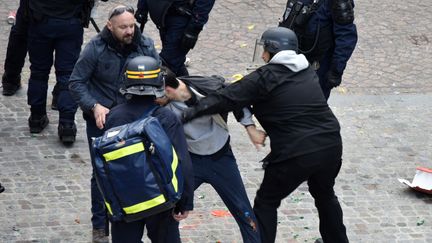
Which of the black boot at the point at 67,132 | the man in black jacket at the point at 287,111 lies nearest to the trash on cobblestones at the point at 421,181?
the man in black jacket at the point at 287,111

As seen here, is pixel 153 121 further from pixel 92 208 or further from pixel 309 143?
pixel 92 208

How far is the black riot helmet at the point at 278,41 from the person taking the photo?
6164mm

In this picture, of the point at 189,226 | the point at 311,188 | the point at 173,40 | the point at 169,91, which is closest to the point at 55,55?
the point at 173,40

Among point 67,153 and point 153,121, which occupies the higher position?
point 153,121

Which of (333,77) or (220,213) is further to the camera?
(333,77)

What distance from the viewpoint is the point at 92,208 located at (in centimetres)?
684

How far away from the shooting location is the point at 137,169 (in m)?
5.30

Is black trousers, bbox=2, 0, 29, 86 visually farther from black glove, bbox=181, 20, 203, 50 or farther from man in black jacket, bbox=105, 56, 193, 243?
man in black jacket, bbox=105, 56, 193, 243

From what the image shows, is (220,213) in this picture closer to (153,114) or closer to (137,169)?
(153,114)

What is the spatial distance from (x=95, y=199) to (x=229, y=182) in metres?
1.06

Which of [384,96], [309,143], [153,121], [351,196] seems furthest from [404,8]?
[153,121]

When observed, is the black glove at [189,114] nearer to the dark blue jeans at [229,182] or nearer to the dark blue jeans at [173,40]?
the dark blue jeans at [229,182]

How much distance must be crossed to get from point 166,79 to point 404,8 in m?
6.92

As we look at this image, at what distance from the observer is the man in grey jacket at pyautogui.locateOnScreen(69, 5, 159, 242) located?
649 cm
